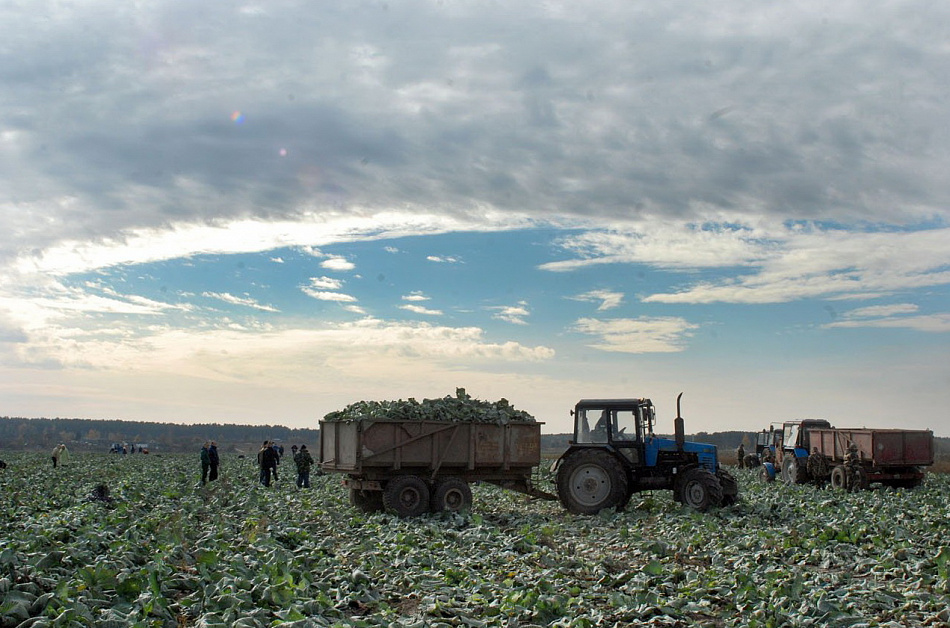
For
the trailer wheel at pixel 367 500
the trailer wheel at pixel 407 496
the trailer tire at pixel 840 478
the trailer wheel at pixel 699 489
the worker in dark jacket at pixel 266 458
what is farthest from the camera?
the worker in dark jacket at pixel 266 458

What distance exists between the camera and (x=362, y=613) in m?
9.09

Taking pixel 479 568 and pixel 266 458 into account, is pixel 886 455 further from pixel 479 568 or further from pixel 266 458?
pixel 266 458

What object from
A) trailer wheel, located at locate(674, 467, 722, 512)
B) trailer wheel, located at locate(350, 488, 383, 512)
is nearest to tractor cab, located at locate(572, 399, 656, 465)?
trailer wheel, located at locate(674, 467, 722, 512)

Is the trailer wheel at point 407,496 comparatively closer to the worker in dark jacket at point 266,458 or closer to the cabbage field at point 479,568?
the cabbage field at point 479,568

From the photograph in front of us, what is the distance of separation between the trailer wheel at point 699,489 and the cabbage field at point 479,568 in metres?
0.38

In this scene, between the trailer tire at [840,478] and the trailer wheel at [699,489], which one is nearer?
the trailer wheel at [699,489]

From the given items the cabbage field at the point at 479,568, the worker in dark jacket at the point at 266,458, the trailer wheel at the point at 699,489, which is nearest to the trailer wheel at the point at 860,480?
the cabbage field at the point at 479,568

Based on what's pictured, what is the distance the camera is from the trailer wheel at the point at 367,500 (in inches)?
673

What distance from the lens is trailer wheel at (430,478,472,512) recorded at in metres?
16.3

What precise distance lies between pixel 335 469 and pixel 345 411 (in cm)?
130

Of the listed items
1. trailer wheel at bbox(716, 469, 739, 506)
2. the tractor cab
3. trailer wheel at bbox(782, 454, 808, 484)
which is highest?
the tractor cab

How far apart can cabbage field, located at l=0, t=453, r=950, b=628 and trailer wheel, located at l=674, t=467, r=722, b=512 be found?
15.0 inches

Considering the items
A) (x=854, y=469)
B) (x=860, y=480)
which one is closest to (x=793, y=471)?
(x=854, y=469)

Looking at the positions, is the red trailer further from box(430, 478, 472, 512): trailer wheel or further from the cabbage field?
box(430, 478, 472, 512): trailer wheel
